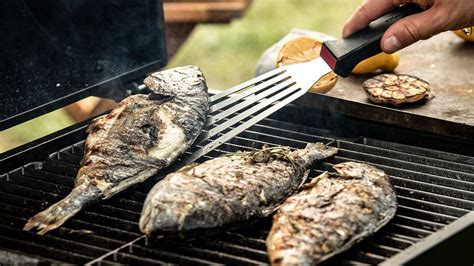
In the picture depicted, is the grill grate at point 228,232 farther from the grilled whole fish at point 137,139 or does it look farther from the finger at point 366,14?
the finger at point 366,14

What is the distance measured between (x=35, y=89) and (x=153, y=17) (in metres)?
0.90

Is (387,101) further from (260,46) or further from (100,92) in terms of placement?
(260,46)

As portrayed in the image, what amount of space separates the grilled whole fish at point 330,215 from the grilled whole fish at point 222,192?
13 cm

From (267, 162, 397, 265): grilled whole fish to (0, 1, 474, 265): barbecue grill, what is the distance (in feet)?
0.34

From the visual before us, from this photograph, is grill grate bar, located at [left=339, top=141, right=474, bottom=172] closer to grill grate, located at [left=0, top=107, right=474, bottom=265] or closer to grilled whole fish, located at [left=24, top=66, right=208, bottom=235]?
grill grate, located at [left=0, top=107, right=474, bottom=265]

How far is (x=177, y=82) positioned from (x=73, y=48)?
1.00 metres

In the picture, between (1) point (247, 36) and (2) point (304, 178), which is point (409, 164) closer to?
(2) point (304, 178)

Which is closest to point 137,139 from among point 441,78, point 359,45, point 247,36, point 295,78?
point 295,78

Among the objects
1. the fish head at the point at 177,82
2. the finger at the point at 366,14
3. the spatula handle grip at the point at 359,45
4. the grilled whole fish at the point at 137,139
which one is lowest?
the grilled whole fish at the point at 137,139

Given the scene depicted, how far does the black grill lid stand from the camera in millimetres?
4359

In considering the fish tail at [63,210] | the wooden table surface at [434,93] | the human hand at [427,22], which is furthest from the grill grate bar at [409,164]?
the fish tail at [63,210]

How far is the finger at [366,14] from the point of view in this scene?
403 cm

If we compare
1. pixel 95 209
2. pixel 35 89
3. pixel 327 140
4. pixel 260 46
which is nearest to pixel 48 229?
pixel 95 209

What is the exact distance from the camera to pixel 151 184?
3.76 metres
